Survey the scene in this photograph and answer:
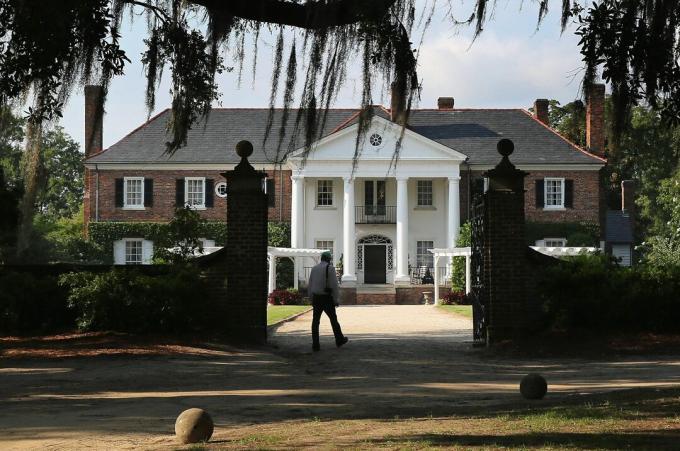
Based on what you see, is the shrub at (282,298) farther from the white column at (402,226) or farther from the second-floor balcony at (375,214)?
the second-floor balcony at (375,214)

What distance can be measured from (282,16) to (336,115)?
4249cm

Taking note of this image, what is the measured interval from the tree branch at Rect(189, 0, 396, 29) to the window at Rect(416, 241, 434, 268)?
129ft

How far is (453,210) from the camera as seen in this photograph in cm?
4738

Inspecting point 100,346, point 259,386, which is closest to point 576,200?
point 100,346

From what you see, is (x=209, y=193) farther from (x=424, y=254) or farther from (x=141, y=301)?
(x=141, y=301)

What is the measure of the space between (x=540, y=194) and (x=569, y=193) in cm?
141

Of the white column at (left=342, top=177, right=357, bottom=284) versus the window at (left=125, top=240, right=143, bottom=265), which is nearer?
the white column at (left=342, top=177, right=357, bottom=284)

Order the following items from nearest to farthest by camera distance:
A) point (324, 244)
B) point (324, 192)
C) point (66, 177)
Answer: point (324, 244), point (324, 192), point (66, 177)

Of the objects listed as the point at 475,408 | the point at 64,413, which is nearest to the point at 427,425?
the point at 475,408

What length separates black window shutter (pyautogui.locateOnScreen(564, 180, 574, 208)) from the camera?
47469 millimetres

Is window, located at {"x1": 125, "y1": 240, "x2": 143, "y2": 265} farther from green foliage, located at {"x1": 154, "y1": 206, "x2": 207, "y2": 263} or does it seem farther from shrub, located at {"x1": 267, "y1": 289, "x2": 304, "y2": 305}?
green foliage, located at {"x1": 154, "y1": 206, "x2": 207, "y2": 263}

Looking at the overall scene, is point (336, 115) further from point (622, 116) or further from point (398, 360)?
point (622, 116)

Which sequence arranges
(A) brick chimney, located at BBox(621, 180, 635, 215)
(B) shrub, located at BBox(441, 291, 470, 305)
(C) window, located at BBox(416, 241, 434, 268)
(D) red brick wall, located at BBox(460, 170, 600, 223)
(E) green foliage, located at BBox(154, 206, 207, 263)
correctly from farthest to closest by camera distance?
(A) brick chimney, located at BBox(621, 180, 635, 215), (C) window, located at BBox(416, 241, 434, 268), (D) red brick wall, located at BBox(460, 170, 600, 223), (B) shrub, located at BBox(441, 291, 470, 305), (E) green foliage, located at BBox(154, 206, 207, 263)

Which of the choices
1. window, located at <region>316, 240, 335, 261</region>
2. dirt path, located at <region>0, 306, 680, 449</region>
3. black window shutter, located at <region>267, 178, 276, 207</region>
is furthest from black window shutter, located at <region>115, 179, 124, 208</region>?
dirt path, located at <region>0, 306, 680, 449</region>
